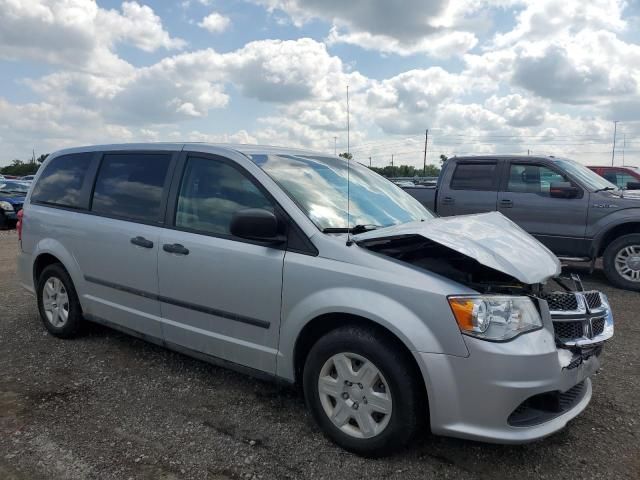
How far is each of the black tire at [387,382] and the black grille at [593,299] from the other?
3.86 ft

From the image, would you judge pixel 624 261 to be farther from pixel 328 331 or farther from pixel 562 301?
pixel 328 331

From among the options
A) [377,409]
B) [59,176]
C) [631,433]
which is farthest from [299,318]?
[59,176]

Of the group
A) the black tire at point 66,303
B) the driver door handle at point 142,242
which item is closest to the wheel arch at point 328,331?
the driver door handle at point 142,242

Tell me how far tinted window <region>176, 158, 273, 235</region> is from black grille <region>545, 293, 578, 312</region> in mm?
1722

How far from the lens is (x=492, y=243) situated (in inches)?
118

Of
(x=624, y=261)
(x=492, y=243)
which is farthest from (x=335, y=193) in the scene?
(x=624, y=261)

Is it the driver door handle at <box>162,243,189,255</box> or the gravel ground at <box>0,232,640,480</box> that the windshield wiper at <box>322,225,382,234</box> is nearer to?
the driver door handle at <box>162,243,189,255</box>

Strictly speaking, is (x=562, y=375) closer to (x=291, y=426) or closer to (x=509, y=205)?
(x=291, y=426)

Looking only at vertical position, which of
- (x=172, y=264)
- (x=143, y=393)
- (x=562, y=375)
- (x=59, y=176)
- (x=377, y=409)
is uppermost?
(x=59, y=176)

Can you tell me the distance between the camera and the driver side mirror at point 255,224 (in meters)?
3.02

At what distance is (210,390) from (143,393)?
47cm

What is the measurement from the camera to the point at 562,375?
105 inches

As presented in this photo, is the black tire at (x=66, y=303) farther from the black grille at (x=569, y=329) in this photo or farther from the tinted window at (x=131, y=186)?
the black grille at (x=569, y=329)

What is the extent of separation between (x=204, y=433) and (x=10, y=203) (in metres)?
15.7
